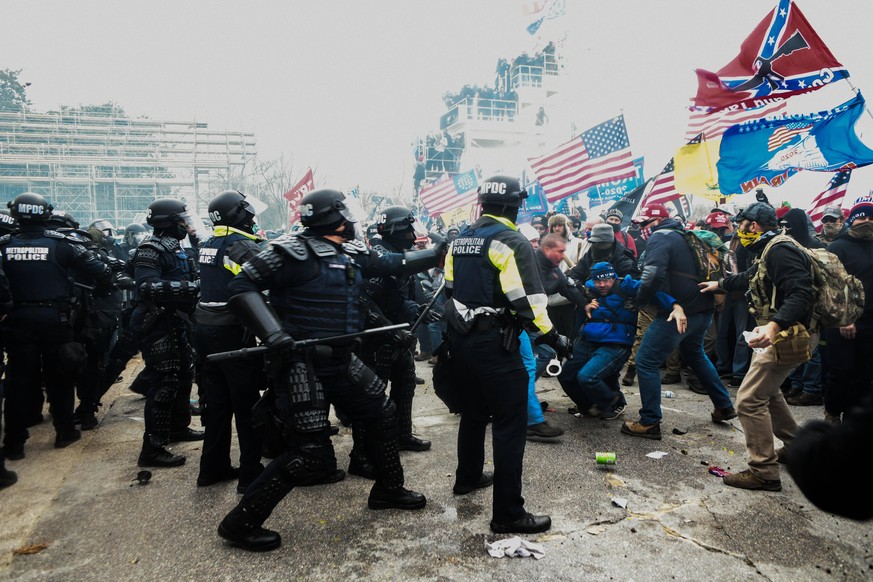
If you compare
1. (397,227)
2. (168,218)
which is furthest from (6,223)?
(397,227)

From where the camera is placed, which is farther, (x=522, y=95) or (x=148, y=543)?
(x=522, y=95)

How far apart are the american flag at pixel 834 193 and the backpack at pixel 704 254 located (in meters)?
3.65

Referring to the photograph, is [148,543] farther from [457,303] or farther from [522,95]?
[522,95]

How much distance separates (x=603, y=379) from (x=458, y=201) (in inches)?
420

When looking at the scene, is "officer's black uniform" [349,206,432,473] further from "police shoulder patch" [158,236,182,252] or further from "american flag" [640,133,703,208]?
"american flag" [640,133,703,208]

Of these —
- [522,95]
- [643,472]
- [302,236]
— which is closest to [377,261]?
[302,236]

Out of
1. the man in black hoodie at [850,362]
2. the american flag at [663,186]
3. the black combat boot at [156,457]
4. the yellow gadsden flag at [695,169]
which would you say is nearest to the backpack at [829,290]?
the man in black hoodie at [850,362]

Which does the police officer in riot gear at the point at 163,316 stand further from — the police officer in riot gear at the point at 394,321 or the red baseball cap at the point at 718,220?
the red baseball cap at the point at 718,220

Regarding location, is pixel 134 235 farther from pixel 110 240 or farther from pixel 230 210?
pixel 230 210

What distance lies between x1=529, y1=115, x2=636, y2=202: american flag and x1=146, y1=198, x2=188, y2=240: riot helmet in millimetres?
8356

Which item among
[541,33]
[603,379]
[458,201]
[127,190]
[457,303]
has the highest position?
[541,33]

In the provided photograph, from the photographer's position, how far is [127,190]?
173ft

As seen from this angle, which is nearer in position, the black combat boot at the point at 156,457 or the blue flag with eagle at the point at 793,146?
the black combat boot at the point at 156,457

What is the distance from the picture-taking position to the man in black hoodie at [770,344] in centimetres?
393
